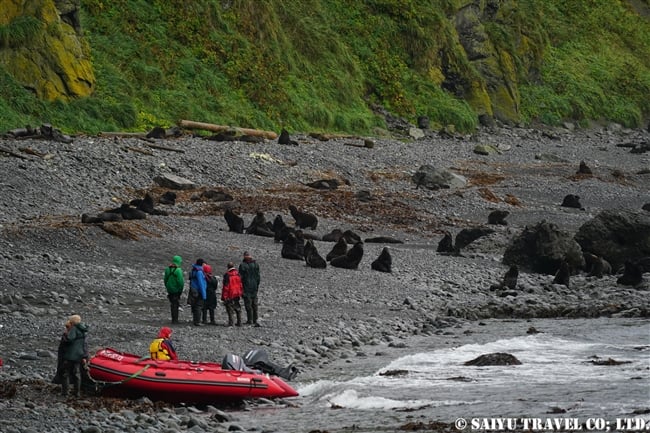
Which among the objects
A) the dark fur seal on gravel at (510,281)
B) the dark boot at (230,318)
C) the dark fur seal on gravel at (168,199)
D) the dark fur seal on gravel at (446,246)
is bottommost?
the dark boot at (230,318)

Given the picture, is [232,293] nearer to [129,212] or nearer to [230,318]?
[230,318]

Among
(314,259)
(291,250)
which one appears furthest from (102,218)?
(314,259)

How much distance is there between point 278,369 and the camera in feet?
56.2

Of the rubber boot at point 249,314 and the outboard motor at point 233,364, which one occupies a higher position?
the rubber boot at point 249,314

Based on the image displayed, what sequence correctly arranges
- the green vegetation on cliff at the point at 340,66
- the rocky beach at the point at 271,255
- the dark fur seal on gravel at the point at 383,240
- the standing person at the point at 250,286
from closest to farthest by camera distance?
the rocky beach at the point at 271,255, the standing person at the point at 250,286, the dark fur seal on gravel at the point at 383,240, the green vegetation on cliff at the point at 340,66

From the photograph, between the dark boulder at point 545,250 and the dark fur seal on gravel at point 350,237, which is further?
the dark fur seal on gravel at point 350,237

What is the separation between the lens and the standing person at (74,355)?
1504 cm

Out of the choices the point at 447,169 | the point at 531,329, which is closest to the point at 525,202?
the point at 447,169

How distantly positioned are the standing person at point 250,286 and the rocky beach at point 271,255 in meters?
0.40

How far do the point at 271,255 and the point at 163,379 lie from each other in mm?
12076

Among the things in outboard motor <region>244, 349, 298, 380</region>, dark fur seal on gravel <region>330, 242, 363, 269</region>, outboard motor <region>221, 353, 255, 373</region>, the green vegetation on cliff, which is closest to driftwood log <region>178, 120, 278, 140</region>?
the green vegetation on cliff

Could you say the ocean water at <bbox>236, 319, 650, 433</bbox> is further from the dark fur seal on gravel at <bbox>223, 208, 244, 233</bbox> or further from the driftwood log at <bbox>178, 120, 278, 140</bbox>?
the driftwood log at <bbox>178, 120, 278, 140</bbox>

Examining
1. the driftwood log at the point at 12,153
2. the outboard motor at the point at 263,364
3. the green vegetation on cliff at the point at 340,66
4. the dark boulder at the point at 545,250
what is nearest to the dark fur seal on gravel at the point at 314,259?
the dark boulder at the point at 545,250

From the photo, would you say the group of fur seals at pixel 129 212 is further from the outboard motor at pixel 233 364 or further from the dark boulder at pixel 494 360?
the outboard motor at pixel 233 364
